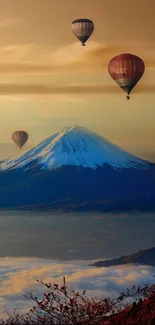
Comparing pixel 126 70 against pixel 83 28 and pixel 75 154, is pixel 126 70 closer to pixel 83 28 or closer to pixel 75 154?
pixel 83 28

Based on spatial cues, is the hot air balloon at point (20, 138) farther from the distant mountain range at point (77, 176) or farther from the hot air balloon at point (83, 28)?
the hot air balloon at point (83, 28)

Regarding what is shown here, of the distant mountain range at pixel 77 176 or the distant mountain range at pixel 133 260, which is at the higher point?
the distant mountain range at pixel 77 176

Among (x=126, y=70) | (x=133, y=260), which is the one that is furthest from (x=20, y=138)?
(x=133, y=260)

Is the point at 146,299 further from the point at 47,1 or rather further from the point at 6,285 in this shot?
the point at 47,1

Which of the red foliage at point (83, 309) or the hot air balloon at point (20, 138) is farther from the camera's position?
the hot air balloon at point (20, 138)

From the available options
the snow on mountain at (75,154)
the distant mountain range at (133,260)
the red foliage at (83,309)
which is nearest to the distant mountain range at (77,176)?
the snow on mountain at (75,154)

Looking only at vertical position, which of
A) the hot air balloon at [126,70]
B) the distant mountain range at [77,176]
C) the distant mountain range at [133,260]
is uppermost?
the hot air balloon at [126,70]

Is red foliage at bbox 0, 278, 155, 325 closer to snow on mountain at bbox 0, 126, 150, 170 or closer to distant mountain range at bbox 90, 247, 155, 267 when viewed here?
distant mountain range at bbox 90, 247, 155, 267

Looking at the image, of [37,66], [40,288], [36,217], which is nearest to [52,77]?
[37,66]
